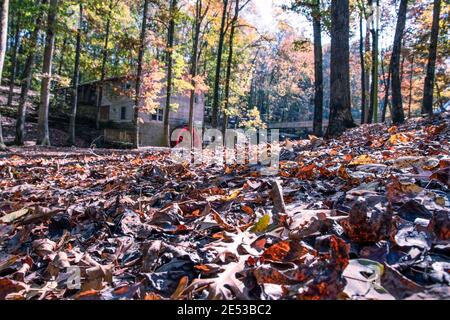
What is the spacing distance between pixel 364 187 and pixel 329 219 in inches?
25.4

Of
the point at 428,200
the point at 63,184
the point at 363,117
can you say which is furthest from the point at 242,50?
the point at 428,200

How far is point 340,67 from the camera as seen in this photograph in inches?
290

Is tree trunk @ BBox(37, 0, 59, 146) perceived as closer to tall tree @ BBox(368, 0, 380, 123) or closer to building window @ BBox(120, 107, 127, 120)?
tall tree @ BBox(368, 0, 380, 123)

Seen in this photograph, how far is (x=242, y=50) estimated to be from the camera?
31.0 meters

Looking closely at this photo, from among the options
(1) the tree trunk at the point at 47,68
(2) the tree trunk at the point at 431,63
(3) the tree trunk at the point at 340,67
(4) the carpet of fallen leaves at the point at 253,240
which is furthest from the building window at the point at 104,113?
(4) the carpet of fallen leaves at the point at 253,240

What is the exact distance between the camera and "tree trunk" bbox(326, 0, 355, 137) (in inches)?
288

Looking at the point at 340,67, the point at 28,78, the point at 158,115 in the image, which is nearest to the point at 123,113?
the point at 158,115

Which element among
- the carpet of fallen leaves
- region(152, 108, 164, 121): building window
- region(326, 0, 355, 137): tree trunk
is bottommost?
the carpet of fallen leaves

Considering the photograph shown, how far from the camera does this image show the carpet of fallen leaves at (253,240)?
106 cm

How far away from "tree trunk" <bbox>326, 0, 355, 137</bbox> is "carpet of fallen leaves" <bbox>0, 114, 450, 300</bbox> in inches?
183

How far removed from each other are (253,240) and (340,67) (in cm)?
685

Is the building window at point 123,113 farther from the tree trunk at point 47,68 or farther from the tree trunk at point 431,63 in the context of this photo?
the tree trunk at point 431,63

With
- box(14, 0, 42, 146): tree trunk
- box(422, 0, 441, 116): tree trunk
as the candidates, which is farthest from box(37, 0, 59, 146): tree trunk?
box(422, 0, 441, 116): tree trunk
